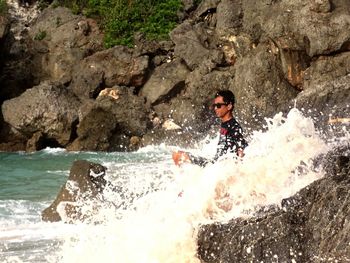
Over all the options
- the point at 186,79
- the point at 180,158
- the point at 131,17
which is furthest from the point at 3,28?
the point at 180,158

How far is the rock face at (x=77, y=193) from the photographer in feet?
29.5

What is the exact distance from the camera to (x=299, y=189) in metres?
4.96

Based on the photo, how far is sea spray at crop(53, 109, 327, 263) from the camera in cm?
515

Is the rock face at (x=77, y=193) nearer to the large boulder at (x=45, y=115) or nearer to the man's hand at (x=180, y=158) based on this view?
the man's hand at (x=180, y=158)

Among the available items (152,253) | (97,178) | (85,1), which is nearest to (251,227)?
(152,253)

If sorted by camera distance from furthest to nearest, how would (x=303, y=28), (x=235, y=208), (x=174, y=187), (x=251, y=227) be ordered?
(x=303, y=28) < (x=174, y=187) < (x=235, y=208) < (x=251, y=227)

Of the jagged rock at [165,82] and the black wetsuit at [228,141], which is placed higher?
the black wetsuit at [228,141]

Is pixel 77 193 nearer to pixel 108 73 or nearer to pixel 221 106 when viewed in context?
pixel 221 106

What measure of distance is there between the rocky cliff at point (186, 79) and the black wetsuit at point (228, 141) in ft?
37.9

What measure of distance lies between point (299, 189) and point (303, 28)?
53.8 feet

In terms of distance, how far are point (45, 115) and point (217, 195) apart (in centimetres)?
1622

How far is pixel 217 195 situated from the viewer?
5.41 meters

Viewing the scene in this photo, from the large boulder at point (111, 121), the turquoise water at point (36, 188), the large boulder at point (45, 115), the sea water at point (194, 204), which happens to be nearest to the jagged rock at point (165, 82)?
the large boulder at point (111, 121)

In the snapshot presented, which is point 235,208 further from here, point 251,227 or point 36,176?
point 36,176
